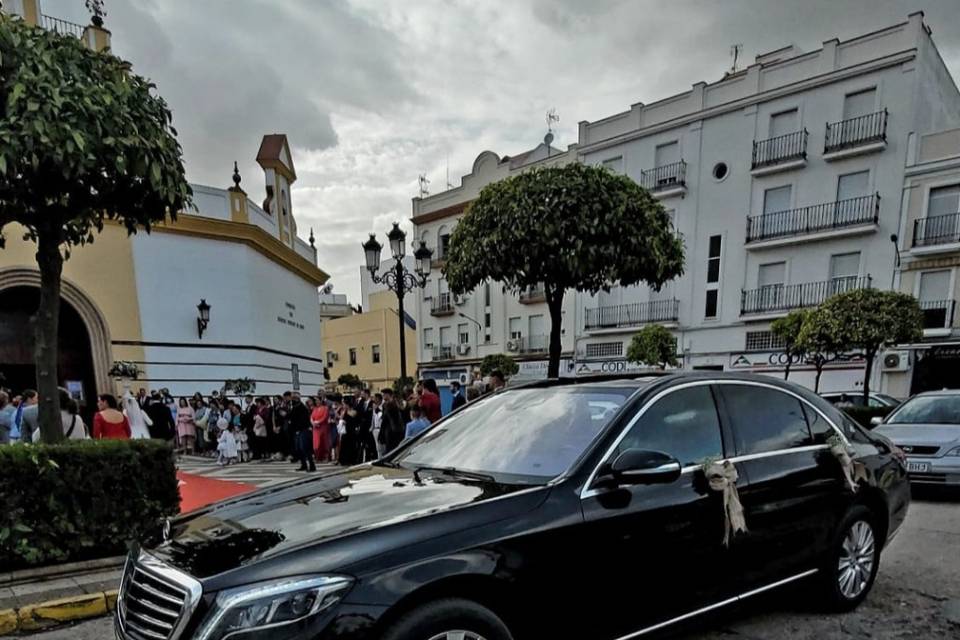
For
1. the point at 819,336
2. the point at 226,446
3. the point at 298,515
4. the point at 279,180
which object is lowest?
the point at 226,446

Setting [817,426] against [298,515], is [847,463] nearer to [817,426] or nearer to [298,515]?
[817,426]

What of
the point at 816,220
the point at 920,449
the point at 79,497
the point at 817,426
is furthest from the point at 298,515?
the point at 816,220

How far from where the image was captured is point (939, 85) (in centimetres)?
2025

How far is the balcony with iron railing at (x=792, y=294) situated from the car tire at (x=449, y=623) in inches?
836

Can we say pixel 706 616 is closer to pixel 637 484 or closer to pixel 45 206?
pixel 637 484

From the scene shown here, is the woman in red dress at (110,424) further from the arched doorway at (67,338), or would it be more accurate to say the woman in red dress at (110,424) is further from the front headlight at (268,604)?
the arched doorway at (67,338)

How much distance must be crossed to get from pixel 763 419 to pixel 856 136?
21.6 metres

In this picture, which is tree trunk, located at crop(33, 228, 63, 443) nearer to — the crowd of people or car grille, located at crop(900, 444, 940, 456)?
the crowd of people

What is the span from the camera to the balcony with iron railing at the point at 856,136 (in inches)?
742

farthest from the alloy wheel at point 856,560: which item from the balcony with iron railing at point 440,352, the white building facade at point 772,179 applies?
the balcony with iron railing at point 440,352

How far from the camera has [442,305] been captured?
107 feet

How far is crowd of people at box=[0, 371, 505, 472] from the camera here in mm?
6996

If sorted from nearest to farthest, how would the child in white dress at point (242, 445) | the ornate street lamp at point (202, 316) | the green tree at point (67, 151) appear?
the green tree at point (67, 151), the child in white dress at point (242, 445), the ornate street lamp at point (202, 316)

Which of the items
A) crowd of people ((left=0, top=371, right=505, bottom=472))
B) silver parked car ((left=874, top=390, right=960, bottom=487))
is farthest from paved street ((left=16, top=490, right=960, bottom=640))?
crowd of people ((left=0, top=371, right=505, bottom=472))
